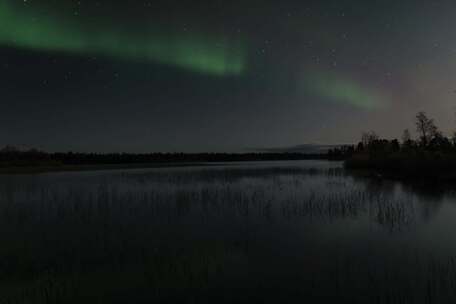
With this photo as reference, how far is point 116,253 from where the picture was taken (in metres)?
9.34

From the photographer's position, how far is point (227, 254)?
9.29 m

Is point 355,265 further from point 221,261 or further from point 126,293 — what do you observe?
point 126,293

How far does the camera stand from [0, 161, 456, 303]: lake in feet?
21.4

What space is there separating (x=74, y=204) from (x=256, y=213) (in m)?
12.8

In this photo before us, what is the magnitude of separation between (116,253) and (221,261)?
3.71 metres

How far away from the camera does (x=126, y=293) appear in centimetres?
654

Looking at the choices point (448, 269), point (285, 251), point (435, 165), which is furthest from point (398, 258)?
point (435, 165)

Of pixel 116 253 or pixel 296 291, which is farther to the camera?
pixel 116 253

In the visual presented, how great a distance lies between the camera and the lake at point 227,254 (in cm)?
653

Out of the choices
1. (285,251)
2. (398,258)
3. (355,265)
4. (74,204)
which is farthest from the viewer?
(74,204)

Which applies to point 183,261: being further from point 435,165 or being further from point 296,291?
point 435,165

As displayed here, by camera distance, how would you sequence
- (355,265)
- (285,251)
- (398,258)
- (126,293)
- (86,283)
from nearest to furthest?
(126,293) < (86,283) < (355,265) < (398,258) < (285,251)

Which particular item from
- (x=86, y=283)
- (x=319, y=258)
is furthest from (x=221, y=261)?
(x=86, y=283)

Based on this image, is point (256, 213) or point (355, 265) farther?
point (256, 213)
